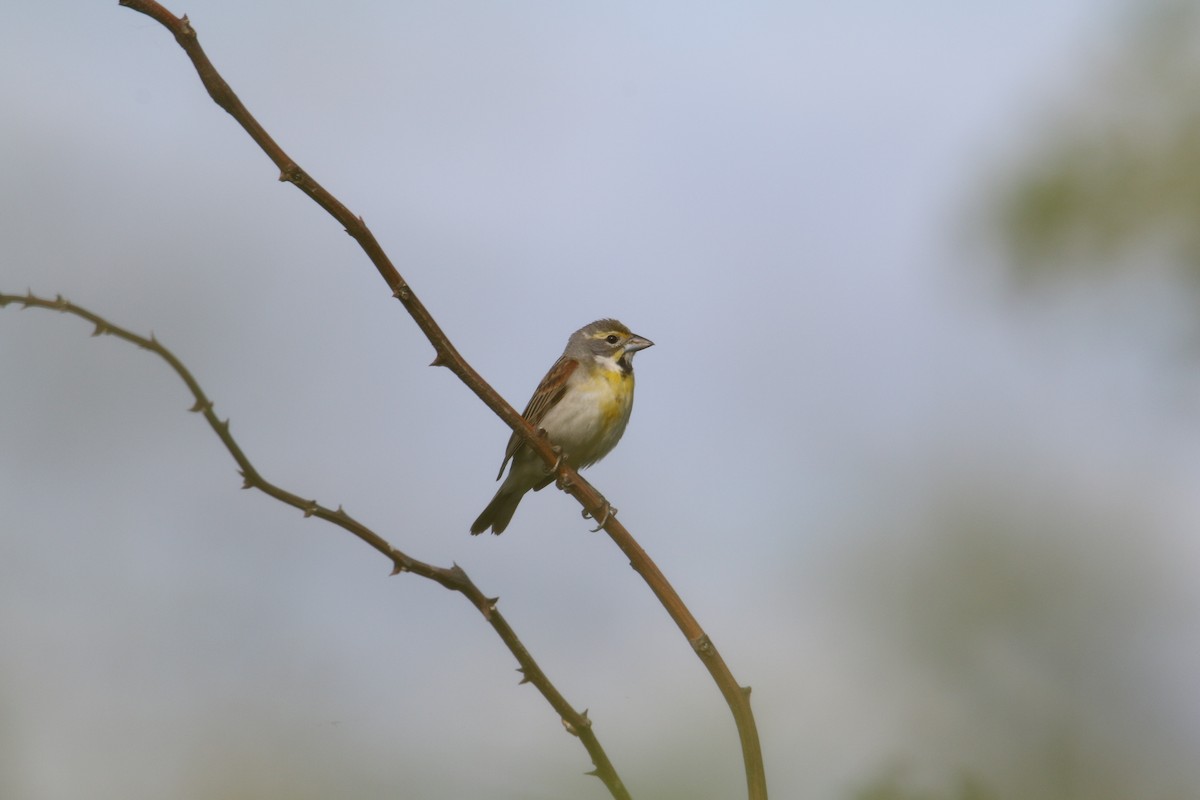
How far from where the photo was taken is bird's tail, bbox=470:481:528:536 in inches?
301

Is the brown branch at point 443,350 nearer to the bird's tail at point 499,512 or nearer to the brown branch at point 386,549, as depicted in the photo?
the brown branch at point 386,549

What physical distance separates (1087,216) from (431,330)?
2049 mm

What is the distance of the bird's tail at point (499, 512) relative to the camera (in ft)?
25.1

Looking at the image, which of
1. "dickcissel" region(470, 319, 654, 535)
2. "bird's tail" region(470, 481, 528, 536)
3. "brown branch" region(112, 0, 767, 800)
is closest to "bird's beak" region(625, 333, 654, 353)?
"dickcissel" region(470, 319, 654, 535)

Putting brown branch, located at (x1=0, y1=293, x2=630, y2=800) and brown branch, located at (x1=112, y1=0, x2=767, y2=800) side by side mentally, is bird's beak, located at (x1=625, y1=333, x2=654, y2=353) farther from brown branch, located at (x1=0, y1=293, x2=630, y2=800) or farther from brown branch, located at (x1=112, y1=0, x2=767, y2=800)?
brown branch, located at (x1=0, y1=293, x2=630, y2=800)

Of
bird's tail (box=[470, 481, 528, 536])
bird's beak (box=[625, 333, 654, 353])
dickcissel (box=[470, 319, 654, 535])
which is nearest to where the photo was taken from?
dickcissel (box=[470, 319, 654, 535])

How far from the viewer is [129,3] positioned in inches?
88.7

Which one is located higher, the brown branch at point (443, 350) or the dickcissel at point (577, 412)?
the dickcissel at point (577, 412)

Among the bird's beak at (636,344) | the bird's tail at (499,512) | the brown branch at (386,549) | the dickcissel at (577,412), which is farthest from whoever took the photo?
the bird's beak at (636,344)

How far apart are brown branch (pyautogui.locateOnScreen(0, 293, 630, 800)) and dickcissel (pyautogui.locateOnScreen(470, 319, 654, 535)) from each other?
442 centimetres

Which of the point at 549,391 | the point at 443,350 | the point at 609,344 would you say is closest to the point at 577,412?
the point at 549,391

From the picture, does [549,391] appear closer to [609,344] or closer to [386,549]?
[609,344]

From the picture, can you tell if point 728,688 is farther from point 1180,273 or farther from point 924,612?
point 1180,273

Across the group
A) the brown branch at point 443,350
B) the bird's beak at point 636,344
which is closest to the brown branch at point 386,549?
the brown branch at point 443,350
